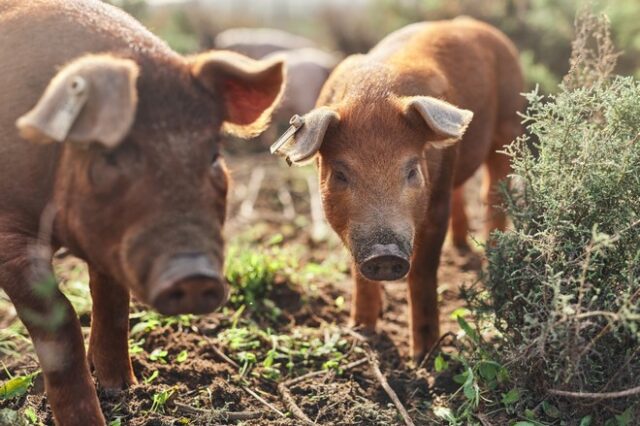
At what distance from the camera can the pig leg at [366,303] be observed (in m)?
5.42

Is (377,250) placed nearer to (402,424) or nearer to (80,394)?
(402,424)

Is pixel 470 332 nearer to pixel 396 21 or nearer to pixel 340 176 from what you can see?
pixel 340 176

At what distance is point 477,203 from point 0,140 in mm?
5974

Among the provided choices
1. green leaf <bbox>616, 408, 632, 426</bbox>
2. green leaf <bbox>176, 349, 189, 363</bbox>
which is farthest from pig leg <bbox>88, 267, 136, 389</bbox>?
green leaf <bbox>616, 408, 632, 426</bbox>

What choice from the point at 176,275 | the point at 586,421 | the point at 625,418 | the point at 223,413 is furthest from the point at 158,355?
the point at 625,418

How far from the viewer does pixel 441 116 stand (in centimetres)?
455

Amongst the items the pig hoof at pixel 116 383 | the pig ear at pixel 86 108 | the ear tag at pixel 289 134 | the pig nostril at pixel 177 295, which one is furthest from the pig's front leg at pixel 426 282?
the pig ear at pixel 86 108

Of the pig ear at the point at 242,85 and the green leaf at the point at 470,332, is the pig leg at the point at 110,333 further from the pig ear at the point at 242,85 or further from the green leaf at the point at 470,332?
the green leaf at the point at 470,332

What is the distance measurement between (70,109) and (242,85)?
2.77ft

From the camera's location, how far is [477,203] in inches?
342

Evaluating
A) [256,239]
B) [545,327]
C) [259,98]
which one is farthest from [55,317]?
[256,239]

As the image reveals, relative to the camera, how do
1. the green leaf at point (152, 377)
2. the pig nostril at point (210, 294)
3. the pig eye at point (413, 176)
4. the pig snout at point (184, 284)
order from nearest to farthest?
the pig snout at point (184, 284) → the pig nostril at point (210, 294) → the green leaf at point (152, 377) → the pig eye at point (413, 176)

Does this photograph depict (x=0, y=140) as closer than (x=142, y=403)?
Yes

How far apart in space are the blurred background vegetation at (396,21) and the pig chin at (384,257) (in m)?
4.88
